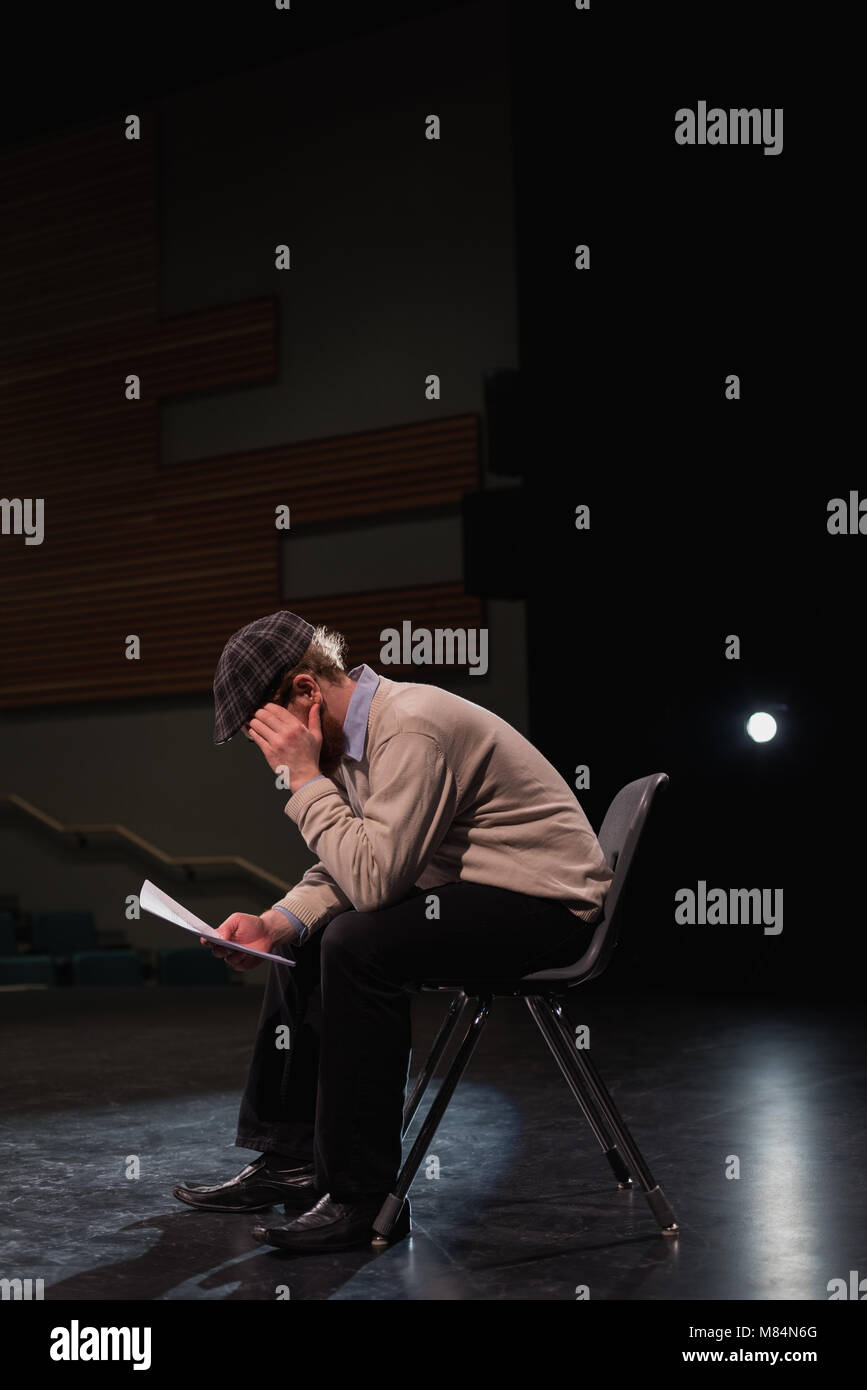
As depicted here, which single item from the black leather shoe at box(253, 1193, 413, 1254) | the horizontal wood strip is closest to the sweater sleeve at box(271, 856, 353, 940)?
the black leather shoe at box(253, 1193, 413, 1254)

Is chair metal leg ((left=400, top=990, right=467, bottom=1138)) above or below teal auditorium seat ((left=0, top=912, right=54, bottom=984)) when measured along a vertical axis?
above

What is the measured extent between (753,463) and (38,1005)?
335cm

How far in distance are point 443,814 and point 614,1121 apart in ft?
1.72

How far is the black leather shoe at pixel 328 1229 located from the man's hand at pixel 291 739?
0.57m

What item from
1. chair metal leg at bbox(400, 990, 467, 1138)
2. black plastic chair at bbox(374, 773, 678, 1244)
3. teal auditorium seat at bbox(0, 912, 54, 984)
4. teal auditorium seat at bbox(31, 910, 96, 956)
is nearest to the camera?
black plastic chair at bbox(374, 773, 678, 1244)

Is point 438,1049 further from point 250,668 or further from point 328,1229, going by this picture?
point 250,668

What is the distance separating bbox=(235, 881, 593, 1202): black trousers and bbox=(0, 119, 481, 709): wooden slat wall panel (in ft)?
16.6

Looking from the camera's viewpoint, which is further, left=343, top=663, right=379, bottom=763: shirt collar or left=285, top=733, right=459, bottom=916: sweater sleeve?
left=343, top=663, right=379, bottom=763: shirt collar

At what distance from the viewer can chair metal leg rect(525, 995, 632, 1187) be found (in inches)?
79.8

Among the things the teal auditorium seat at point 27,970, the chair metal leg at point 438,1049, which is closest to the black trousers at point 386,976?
the chair metal leg at point 438,1049

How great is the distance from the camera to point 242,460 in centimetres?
743

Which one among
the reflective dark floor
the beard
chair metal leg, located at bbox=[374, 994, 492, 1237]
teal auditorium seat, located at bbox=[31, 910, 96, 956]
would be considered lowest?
teal auditorium seat, located at bbox=[31, 910, 96, 956]

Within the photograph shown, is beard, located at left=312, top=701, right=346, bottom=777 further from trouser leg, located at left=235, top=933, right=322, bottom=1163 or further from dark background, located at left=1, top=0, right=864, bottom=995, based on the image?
dark background, located at left=1, top=0, right=864, bottom=995
